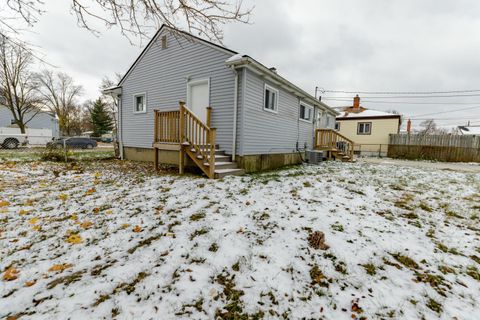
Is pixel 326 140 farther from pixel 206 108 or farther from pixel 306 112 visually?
pixel 206 108

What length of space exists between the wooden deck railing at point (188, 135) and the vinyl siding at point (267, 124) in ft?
4.52

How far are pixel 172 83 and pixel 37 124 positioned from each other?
36.5 m

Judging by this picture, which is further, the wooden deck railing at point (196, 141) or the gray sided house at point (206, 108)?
the gray sided house at point (206, 108)

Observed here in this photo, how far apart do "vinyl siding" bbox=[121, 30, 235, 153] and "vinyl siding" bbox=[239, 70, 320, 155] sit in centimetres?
55

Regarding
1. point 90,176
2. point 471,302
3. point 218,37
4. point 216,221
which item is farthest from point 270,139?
point 471,302

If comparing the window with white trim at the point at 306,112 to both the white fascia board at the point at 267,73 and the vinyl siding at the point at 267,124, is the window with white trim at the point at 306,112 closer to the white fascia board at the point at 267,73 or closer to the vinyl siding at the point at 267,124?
the vinyl siding at the point at 267,124

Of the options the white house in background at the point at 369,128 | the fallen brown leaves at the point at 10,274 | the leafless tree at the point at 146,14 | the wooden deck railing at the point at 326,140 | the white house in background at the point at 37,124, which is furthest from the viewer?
the white house in background at the point at 37,124

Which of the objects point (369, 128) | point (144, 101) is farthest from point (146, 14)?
point (369, 128)

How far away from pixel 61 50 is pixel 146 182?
11.4ft

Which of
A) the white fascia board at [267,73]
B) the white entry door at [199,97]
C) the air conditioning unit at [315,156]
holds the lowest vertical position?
the air conditioning unit at [315,156]

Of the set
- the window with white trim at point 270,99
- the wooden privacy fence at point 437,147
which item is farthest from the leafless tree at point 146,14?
the wooden privacy fence at point 437,147

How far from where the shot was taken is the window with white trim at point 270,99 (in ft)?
26.0

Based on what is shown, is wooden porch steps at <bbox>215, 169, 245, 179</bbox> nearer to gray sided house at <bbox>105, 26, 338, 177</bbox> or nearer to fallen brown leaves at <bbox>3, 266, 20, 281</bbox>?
gray sided house at <bbox>105, 26, 338, 177</bbox>

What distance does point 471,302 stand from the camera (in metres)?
1.81
